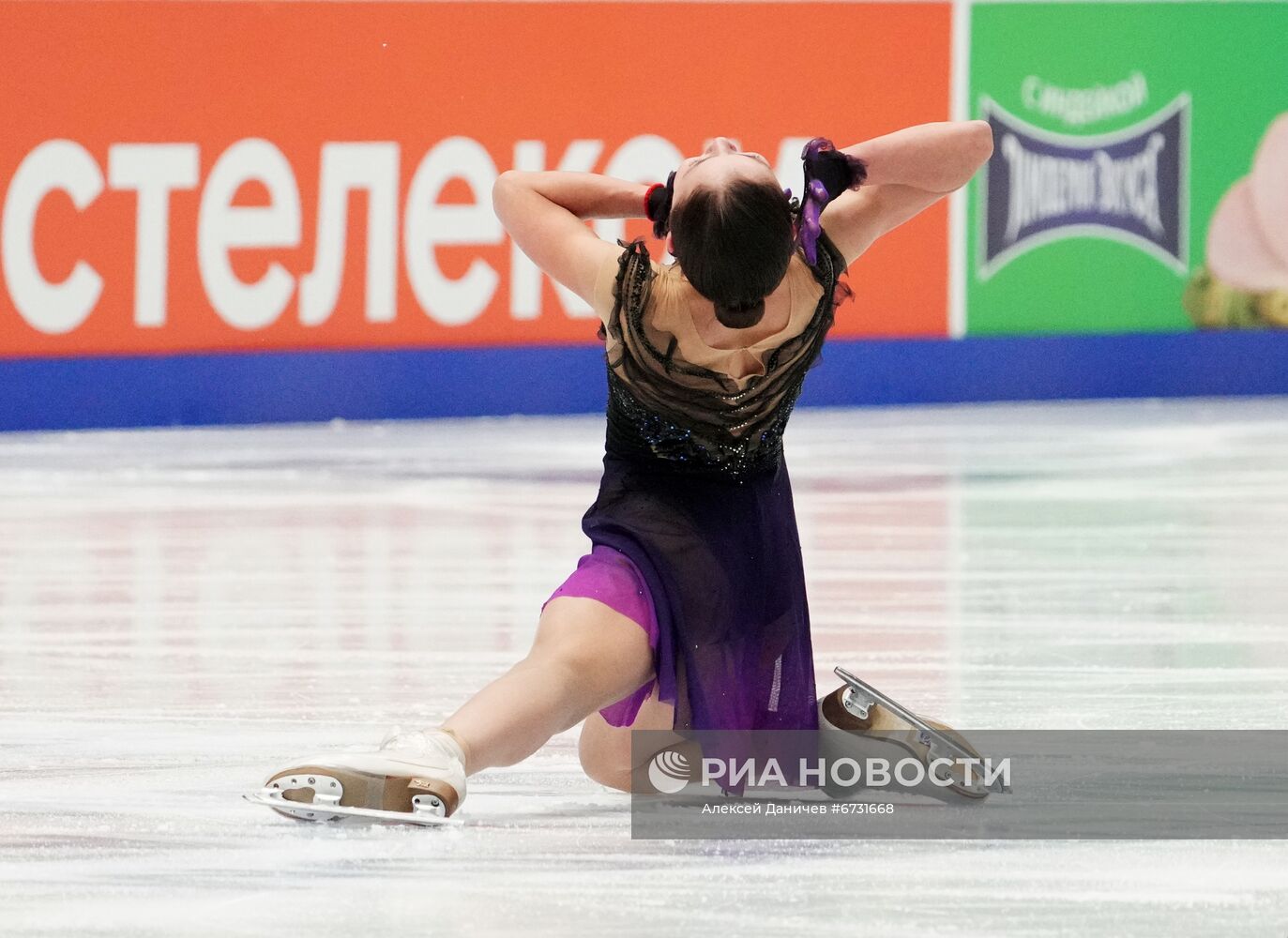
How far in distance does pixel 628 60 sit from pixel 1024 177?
67.8 inches

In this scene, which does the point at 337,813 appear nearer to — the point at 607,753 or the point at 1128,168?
the point at 607,753

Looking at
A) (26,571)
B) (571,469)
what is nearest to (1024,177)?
(571,469)

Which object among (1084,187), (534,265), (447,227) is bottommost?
(534,265)

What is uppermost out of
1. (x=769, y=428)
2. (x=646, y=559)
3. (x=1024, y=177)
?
(x=1024, y=177)

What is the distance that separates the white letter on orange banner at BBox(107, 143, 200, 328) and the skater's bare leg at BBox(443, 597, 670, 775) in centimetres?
501

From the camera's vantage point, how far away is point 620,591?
2471mm

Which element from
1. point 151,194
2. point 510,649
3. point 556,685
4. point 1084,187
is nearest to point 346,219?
point 151,194

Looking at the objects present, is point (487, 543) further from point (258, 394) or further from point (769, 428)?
point (258, 394)

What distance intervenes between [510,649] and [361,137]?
415cm

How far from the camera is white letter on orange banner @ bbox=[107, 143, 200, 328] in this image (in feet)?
23.2

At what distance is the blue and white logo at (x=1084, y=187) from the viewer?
8.16 meters

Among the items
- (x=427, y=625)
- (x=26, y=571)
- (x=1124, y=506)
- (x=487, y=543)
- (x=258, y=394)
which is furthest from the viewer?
(x=258, y=394)

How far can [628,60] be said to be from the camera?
7.73m

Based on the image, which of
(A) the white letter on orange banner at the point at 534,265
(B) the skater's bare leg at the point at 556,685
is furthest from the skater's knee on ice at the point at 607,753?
(A) the white letter on orange banner at the point at 534,265
